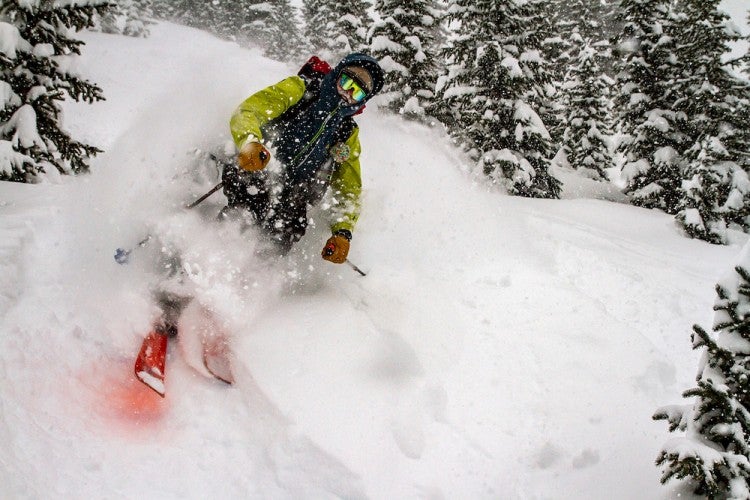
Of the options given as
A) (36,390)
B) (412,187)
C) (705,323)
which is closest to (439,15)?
(412,187)

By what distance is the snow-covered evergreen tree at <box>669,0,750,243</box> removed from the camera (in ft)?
35.6

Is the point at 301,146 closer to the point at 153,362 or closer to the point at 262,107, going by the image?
the point at 262,107

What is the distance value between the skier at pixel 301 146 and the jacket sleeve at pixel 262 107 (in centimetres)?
1

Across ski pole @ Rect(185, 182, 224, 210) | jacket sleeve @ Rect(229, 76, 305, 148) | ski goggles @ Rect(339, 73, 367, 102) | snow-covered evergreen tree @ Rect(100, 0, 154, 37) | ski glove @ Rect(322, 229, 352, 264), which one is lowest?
snow-covered evergreen tree @ Rect(100, 0, 154, 37)

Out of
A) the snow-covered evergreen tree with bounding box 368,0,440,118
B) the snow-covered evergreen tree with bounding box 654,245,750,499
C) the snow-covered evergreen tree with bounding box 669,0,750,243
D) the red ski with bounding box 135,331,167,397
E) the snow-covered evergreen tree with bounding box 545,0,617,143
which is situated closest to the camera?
the snow-covered evergreen tree with bounding box 654,245,750,499

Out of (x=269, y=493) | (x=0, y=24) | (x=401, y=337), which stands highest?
(x=0, y=24)

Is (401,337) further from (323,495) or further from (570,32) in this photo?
(570,32)

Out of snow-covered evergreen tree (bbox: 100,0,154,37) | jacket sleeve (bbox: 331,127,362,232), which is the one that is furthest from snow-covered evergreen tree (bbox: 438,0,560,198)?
snow-covered evergreen tree (bbox: 100,0,154,37)

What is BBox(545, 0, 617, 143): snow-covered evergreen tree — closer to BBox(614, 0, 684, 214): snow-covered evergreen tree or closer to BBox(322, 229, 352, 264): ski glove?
BBox(614, 0, 684, 214): snow-covered evergreen tree

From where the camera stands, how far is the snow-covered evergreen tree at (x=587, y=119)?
17.5m

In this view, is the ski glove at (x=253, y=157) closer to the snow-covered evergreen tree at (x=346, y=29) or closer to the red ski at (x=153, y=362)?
the red ski at (x=153, y=362)

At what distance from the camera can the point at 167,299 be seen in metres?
4.29

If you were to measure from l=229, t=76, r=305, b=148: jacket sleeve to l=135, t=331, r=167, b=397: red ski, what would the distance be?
204cm

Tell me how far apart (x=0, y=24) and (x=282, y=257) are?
200 inches
